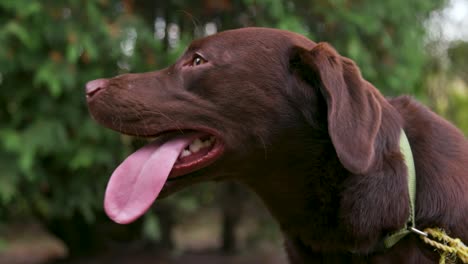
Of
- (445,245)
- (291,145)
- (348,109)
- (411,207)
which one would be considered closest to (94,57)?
(291,145)

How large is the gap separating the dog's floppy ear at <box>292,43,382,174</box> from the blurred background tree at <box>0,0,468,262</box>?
222 centimetres

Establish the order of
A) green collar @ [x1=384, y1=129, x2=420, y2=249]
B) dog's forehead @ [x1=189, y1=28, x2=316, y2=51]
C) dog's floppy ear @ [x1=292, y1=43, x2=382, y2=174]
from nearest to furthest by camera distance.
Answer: dog's floppy ear @ [x1=292, y1=43, x2=382, y2=174], green collar @ [x1=384, y1=129, x2=420, y2=249], dog's forehead @ [x1=189, y1=28, x2=316, y2=51]

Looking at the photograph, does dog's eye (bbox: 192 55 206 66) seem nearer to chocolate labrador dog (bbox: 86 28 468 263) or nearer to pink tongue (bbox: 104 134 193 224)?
chocolate labrador dog (bbox: 86 28 468 263)

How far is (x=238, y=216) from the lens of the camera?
6285 mm

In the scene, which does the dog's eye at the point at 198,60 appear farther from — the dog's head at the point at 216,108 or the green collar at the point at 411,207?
the green collar at the point at 411,207

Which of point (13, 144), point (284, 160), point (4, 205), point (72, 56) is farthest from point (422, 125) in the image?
point (4, 205)

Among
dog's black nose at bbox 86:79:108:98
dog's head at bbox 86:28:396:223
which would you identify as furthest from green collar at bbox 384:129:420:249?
dog's black nose at bbox 86:79:108:98

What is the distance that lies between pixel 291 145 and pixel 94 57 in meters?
2.49

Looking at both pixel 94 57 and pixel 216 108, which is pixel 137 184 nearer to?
pixel 216 108

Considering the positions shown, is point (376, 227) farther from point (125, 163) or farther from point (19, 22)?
point (19, 22)

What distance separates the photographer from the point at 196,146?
8.43 ft

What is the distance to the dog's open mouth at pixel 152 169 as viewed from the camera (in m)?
2.40

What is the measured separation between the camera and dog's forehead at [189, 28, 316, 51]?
8.45 feet

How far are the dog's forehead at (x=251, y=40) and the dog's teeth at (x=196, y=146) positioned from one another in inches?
14.6
